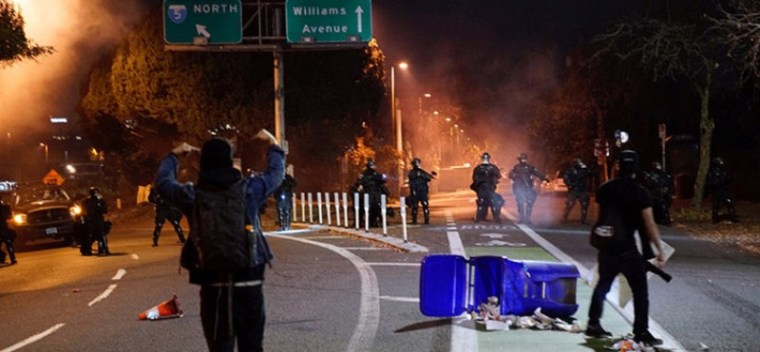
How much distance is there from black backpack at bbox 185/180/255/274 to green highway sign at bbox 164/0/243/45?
62.1ft

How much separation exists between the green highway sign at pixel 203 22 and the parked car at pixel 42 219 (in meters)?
5.71

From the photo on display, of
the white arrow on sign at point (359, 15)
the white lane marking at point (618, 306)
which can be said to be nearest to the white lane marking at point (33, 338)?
the white lane marking at point (618, 306)

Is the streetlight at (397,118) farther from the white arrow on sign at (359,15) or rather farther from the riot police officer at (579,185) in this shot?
the riot police officer at (579,185)

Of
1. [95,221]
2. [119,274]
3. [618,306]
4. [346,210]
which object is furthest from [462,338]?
[346,210]

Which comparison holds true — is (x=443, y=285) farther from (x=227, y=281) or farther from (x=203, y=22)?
(x=203, y=22)

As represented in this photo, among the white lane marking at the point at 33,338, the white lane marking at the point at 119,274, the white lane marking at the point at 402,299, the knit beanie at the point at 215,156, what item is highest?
the knit beanie at the point at 215,156

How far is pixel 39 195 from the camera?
23828 mm

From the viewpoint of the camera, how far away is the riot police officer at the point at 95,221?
17.4 metres

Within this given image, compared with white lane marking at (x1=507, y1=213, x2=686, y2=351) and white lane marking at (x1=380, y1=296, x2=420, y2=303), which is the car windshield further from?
white lane marking at (x1=380, y1=296, x2=420, y2=303)

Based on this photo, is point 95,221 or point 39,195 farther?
point 39,195

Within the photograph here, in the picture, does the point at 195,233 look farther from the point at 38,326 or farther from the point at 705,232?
the point at 705,232

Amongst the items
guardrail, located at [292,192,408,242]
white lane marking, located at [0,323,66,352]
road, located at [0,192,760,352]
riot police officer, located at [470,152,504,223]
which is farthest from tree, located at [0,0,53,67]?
riot police officer, located at [470,152,504,223]

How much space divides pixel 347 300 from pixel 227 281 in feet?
18.1

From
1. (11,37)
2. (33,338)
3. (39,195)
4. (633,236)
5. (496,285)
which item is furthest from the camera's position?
(39,195)
